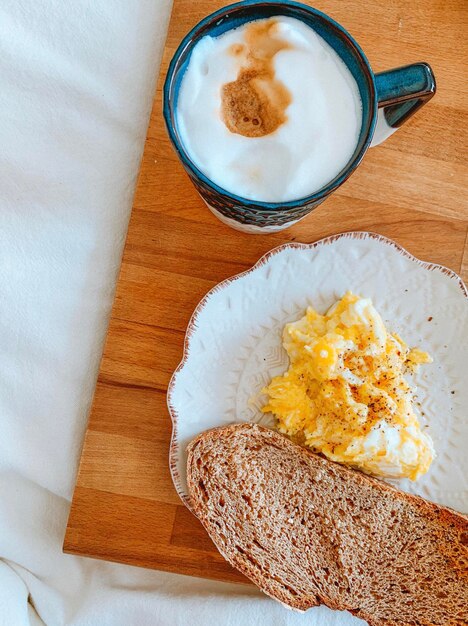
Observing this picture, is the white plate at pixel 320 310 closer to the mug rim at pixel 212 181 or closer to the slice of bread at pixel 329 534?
the slice of bread at pixel 329 534

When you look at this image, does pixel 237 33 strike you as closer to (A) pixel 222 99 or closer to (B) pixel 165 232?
(A) pixel 222 99

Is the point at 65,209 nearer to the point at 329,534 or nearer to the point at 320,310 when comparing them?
the point at 320,310

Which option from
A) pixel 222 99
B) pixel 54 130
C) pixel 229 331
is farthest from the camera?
pixel 54 130

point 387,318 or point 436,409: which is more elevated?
point 387,318

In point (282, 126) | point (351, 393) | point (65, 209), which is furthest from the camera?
point (65, 209)

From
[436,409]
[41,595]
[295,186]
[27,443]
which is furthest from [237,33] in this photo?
[41,595]

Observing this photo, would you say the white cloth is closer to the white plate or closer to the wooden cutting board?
the wooden cutting board

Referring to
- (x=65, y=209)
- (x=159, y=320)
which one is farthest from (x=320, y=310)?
(x=65, y=209)
